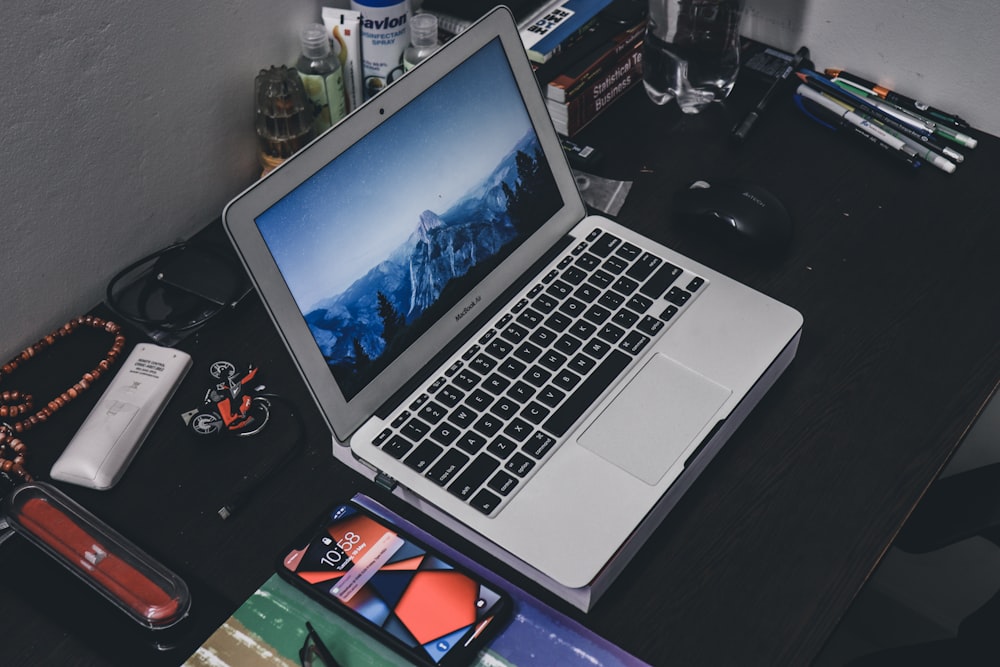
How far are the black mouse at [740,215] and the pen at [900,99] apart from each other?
0.28 meters

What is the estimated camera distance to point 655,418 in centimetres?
89

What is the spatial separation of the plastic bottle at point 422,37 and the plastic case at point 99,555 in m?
0.58

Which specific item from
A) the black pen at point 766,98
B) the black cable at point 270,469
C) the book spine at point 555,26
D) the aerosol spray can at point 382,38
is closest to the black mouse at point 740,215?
the black pen at point 766,98

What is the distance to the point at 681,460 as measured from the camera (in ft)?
2.81

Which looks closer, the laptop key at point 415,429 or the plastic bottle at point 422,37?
the laptop key at point 415,429

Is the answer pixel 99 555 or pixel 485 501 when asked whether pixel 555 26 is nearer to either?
pixel 485 501

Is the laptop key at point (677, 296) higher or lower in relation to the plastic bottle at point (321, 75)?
lower

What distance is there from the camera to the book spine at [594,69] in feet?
3.88

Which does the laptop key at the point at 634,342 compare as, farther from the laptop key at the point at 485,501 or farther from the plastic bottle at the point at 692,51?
the plastic bottle at the point at 692,51

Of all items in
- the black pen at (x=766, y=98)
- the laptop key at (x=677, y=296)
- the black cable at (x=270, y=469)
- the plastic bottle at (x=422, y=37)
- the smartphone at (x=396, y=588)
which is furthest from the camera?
the black pen at (x=766, y=98)

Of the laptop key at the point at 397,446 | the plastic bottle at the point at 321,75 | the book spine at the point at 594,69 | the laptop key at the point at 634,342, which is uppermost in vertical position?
the plastic bottle at the point at 321,75

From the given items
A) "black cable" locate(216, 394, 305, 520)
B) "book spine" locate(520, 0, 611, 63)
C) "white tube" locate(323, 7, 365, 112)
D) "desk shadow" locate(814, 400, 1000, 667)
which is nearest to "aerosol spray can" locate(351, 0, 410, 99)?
"white tube" locate(323, 7, 365, 112)

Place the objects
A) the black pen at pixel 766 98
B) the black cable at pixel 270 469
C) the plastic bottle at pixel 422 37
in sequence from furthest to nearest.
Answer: the black pen at pixel 766 98, the plastic bottle at pixel 422 37, the black cable at pixel 270 469

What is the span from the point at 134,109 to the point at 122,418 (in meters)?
0.30
